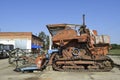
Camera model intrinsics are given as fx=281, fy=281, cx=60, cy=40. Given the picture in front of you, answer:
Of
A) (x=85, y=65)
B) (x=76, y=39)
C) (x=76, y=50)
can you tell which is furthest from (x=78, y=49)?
(x=85, y=65)

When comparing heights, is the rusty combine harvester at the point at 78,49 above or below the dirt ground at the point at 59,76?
above

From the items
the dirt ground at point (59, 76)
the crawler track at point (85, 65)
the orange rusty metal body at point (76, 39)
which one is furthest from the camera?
the orange rusty metal body at point (76, 39)

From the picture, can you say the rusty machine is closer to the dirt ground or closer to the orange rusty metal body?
the orange rusty metal body

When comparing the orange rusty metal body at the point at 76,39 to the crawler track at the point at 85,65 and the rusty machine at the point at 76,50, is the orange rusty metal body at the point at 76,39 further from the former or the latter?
the crawler track at the point at 85,65

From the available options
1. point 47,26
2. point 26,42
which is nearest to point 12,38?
point 26,42

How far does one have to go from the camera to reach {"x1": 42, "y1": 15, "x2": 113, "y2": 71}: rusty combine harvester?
21.5 meters

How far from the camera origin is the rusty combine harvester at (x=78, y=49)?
70.4 feet

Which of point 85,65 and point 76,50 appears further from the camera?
point 76,50

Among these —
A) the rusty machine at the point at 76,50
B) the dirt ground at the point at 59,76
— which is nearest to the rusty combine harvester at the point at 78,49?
the rusty machine at the point at 76,50

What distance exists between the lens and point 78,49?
882 inches

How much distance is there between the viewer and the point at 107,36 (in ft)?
73.6

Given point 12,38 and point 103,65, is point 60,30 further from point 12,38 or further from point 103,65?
point 12,38

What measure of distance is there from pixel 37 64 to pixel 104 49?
541 centimetres

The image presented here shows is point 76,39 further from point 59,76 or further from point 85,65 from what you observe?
point 59,76
